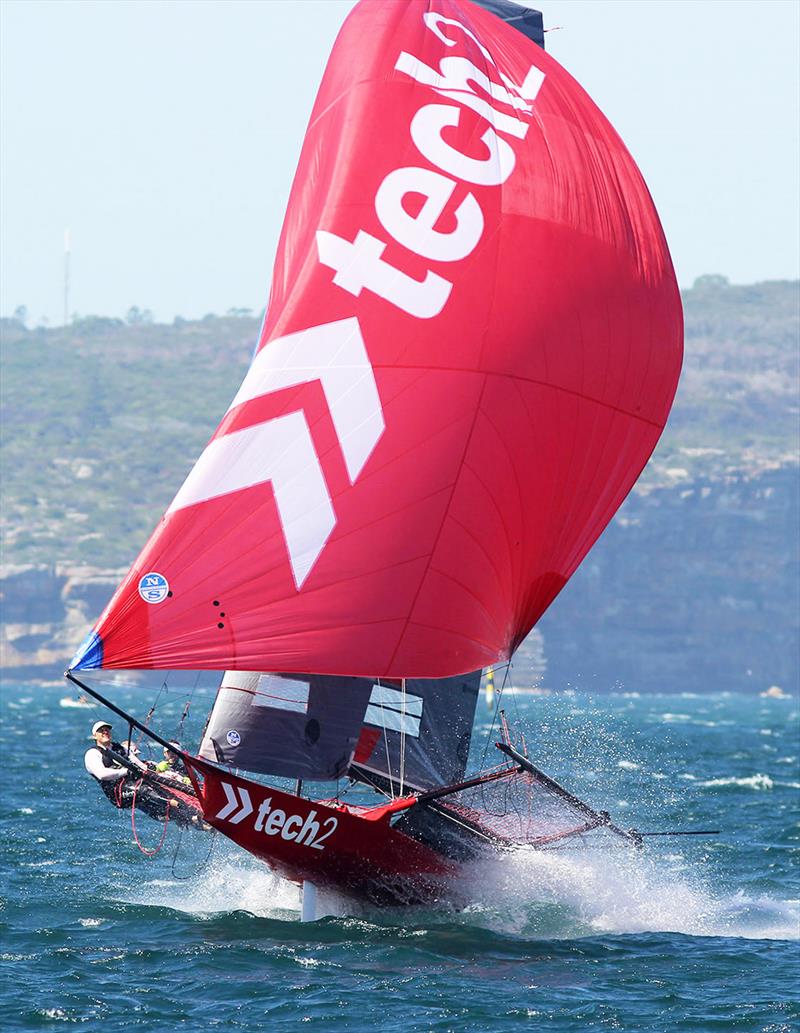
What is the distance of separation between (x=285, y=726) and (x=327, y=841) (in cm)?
122

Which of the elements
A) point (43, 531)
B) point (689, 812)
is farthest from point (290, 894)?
point (43, 531)

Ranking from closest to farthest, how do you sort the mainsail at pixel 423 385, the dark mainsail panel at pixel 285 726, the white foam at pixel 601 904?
the mainsail at pixel 423 385 < the dark mainsail panel at pixel 285 726 < the white foam at pixel 601 904

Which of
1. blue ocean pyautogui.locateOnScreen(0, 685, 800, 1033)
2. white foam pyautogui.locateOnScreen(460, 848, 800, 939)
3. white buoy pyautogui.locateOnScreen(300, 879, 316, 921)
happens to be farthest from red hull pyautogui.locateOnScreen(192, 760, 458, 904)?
white foam pyautogui.locateOnScreen(460, 848, 800, 939)

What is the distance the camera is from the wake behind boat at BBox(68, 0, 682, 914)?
17.0 metres

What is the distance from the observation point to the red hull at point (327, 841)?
57.3 ft

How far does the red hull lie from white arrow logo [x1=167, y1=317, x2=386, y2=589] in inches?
88.0

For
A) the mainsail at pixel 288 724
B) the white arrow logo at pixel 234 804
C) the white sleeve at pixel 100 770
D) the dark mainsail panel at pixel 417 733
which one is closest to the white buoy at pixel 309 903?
the mainsail at pixel 288 724

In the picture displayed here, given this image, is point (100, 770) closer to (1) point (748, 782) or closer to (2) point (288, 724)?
(2) point (288, 724)

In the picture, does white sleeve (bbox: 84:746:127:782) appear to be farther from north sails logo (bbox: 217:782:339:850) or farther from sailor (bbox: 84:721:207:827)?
north sails logo (bbox: 217:782:339:850)

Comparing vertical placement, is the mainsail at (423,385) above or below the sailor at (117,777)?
above

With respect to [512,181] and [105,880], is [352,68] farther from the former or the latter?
[105,880]

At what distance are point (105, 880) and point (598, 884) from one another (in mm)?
5939

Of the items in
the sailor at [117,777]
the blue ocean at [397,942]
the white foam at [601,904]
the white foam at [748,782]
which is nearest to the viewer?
the blue ocean at [397,942]

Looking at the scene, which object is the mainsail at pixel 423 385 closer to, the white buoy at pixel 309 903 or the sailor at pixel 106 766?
the sailor at pixel 106 766
